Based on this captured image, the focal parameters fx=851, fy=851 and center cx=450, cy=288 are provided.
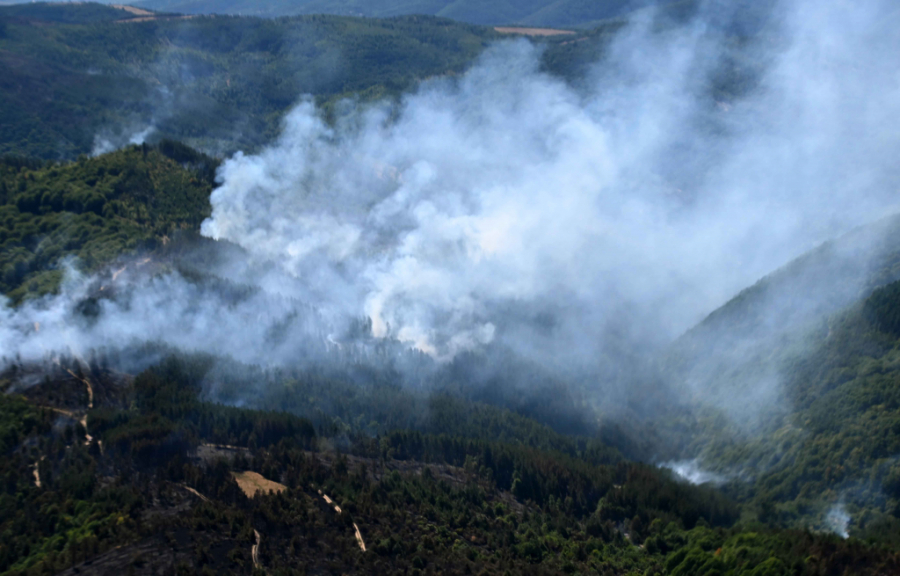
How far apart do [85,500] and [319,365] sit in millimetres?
67813

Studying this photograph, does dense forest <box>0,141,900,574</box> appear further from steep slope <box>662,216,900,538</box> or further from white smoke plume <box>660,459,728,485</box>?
white smoke plume <box>660,459,728,485</box>

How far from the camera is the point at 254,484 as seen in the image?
313 ft

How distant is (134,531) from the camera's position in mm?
79750

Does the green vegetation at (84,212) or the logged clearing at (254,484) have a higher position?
the green vegetation at (84,212)

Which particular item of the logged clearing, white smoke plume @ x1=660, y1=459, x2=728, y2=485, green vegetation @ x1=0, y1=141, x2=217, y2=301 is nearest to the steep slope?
white smoke plume @ x1=660, y1=459, x2=728, y2=485

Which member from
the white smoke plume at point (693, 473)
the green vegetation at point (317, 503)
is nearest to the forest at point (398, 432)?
the green vegetation at point (317, 503)

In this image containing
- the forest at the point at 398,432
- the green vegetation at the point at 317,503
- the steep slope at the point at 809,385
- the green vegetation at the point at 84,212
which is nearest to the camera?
the green vegetation at the point at 317,503

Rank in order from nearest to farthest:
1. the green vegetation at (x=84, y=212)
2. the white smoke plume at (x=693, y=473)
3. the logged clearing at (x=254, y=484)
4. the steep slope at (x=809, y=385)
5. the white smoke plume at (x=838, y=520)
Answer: the logged clearing at (x=254, y=484) < the white smoke plume at (x=838, y=520) < the steep slope at (x=809, y=385) < the white smoke plume at (x=693, y=473) < the green vegetation at (x=84, y=212)

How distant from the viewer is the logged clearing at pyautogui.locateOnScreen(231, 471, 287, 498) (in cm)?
9356

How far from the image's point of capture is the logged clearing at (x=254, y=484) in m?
93.6

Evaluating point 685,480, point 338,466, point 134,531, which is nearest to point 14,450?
point 134,531

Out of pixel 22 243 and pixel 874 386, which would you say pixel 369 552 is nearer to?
pixel 874 386

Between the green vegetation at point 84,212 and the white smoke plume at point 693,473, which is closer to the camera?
the white smoke plume at point 693,473

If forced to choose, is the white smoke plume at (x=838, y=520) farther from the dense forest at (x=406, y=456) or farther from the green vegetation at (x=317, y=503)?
the green vegetation at (x=317, y=503)
